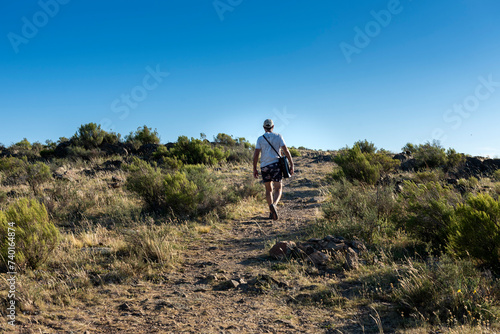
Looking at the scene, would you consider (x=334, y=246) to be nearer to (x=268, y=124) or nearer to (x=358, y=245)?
(x=358, y=245)

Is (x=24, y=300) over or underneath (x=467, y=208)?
underneath

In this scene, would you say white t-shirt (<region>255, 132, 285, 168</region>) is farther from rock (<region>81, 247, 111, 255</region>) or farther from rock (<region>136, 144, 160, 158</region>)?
rock (<region>136, 144, 160, 158</region>)

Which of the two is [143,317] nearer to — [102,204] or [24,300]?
[24,300]

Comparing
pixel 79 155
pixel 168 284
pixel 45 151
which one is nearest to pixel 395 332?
pixel 168 284

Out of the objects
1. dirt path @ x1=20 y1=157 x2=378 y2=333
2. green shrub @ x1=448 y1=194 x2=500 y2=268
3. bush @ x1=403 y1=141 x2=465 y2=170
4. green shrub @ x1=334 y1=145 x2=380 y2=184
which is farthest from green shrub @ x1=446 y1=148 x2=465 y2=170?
dirt path @ x1=20 y1=157 x2=378 y2=333

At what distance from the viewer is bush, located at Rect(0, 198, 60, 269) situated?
4184mm

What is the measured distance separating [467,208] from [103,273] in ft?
16.0

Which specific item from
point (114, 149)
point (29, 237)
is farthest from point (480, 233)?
point (114, 149)

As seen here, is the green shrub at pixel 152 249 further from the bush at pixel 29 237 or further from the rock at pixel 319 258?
the rock at pixel 319 258

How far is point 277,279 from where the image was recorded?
4.04m

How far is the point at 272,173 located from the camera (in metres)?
7.31

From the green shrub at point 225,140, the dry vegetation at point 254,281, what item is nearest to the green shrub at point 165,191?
the dry vegetation at point 254,281

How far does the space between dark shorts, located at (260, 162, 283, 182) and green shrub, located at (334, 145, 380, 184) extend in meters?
4.52

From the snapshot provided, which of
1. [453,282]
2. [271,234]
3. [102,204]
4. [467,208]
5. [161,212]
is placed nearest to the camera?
[453,282]
